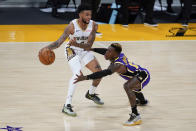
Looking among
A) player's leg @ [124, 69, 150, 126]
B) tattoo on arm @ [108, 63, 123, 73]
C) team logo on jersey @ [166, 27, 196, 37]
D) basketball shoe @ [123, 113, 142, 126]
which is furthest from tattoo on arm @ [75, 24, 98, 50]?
team logo on jersey @ [166, 27, 196, 37]

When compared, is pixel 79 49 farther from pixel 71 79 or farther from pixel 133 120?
pixel 133 120

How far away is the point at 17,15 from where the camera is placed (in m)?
13.8

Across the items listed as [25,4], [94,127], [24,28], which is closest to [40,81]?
[94,127]

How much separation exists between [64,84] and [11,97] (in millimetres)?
1123

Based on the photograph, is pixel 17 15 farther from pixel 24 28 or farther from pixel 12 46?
pixel 12 46

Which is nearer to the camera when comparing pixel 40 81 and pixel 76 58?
pixel 76 58

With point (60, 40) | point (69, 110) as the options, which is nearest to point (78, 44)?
point (60, 40)

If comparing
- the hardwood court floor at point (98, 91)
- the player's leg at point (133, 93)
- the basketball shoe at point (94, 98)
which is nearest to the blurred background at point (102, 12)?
the hardwood court floor at point (98, 91)

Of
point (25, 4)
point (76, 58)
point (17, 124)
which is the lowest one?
point (25, 4)

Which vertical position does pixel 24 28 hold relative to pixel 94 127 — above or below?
below

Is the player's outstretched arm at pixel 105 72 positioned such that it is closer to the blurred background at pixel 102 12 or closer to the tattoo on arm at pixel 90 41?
the tattoo on arm at pixel 90 41

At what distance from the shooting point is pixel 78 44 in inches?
239

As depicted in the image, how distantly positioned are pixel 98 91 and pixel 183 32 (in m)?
4.88

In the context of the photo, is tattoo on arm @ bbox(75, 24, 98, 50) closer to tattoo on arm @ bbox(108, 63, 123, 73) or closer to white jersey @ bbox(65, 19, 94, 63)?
white jersey @ bbox(65, 19, 94, 63)
